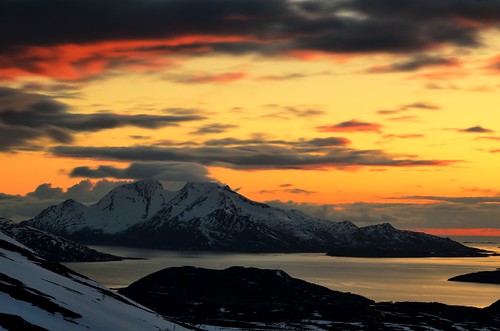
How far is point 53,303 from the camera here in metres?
70.1

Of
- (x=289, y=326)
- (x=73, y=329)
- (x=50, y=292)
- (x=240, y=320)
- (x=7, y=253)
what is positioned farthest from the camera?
(x=240, y=320)

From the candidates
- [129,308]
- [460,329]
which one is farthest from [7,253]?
[460,329]

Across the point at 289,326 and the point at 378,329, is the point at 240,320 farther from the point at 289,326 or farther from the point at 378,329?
the point at 378,329

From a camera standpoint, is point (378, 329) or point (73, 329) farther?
point (378, 329)

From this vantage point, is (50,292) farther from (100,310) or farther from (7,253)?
(7,253)

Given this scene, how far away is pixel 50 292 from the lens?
77375 mm

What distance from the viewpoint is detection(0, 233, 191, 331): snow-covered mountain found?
61.0 m

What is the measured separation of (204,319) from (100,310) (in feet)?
393

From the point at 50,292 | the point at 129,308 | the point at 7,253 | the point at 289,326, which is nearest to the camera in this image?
the point at 50,292

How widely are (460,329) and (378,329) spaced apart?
23.6 metres

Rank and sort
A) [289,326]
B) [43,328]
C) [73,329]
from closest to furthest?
[43,328], [73,329], [289,326]

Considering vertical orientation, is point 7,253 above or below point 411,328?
above

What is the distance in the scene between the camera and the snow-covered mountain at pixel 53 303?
61031 millimetres

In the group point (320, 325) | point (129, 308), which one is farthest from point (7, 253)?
point (320, 325)
